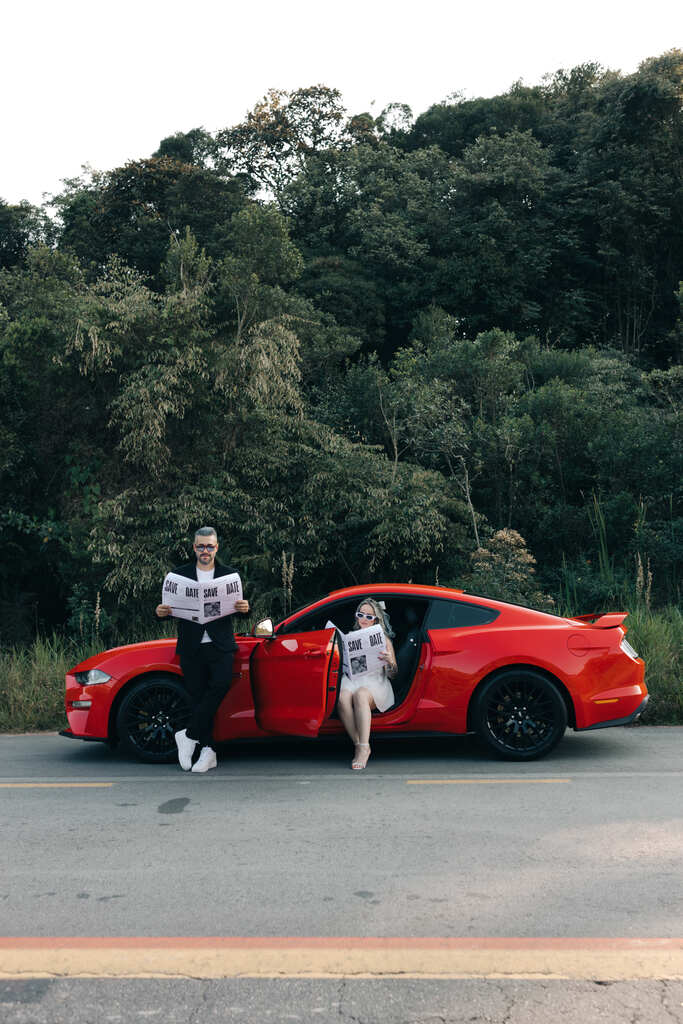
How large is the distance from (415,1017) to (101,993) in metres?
1.19

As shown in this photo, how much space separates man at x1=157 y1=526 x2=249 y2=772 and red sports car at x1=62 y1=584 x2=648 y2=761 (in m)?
0.25

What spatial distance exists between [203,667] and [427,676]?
1.70 meters

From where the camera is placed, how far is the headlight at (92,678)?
804 centimetres

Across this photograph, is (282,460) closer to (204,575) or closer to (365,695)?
(204,575)

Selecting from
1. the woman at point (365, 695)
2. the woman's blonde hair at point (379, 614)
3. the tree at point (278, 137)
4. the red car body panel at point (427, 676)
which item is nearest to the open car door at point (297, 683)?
the red car body panel at point (427, 676)

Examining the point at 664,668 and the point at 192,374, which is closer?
the point at 664,668

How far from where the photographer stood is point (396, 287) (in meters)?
35.2

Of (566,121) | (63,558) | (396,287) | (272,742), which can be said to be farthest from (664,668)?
(566,121)

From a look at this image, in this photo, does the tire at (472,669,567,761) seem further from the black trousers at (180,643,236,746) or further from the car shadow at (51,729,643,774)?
the black trousers at (180,643,236,746)

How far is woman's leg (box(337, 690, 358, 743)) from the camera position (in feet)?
25.5

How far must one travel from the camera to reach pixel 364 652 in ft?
25.7

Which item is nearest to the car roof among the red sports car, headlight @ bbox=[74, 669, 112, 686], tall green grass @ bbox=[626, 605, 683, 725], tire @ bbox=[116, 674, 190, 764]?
the red sports car

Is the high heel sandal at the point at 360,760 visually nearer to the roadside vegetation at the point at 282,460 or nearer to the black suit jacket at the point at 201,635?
the black suit jacket at the point at 201,635

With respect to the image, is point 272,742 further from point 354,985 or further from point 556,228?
point 556,228
